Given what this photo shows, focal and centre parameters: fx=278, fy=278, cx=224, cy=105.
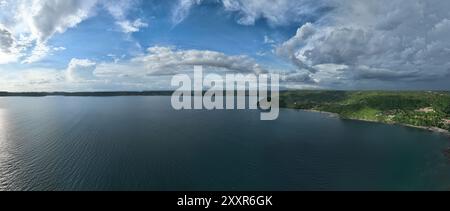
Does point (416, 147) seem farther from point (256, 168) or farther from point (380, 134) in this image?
point (256, 168)

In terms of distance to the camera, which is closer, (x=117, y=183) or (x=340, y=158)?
(x=117, y=183)

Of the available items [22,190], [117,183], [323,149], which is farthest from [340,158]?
[22,190]

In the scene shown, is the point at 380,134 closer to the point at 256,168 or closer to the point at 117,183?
the point at 256,168

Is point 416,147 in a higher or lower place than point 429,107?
lower
